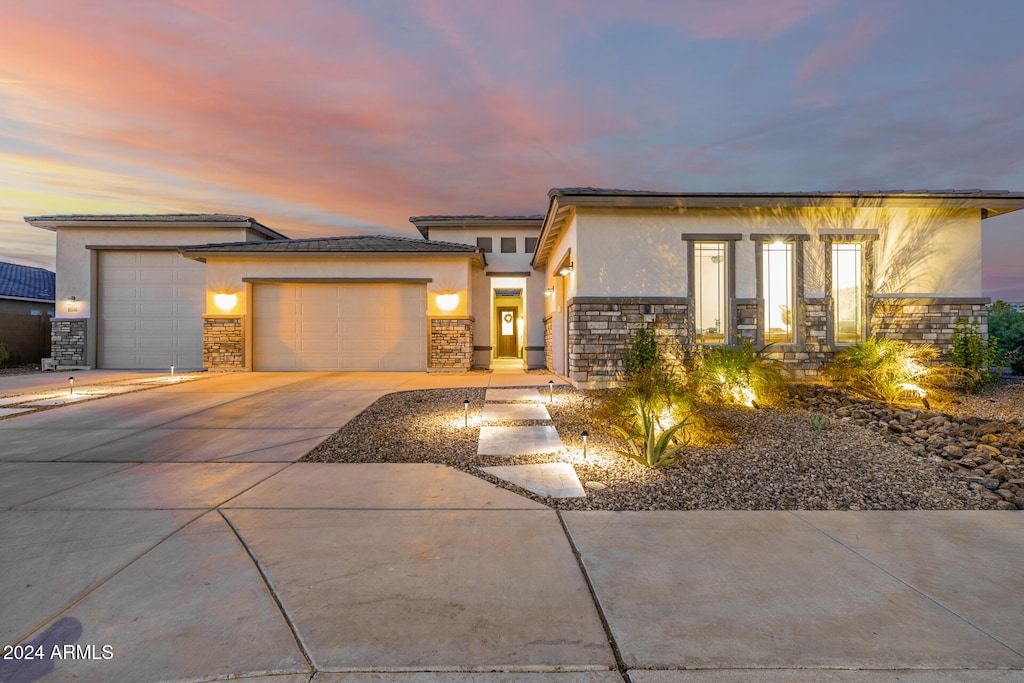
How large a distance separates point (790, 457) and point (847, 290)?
6947 millimetres

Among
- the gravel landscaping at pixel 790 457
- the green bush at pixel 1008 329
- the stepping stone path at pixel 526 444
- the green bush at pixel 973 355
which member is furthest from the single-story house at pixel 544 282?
the green bush at pixel 1008 329

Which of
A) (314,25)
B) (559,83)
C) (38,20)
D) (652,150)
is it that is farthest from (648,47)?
(38,20)

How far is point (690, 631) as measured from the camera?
2.06m

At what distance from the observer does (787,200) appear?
30.8 ft

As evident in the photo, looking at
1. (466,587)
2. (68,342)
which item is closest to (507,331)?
(68,342)

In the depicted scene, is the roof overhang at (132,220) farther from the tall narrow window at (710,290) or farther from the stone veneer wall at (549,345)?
the tall narrow window at (710,290)

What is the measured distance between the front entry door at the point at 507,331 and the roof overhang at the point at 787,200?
13.5 meters

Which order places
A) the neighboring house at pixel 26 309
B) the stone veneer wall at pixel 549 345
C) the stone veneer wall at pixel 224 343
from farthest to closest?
1. the neighboring house at pixel 26 309
2. the stone veneer wall at pixel 549 345
3. the stone veneer wall at pixel 224 343

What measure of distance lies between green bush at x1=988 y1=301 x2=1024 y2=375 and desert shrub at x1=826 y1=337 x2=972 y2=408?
4027 millimetres

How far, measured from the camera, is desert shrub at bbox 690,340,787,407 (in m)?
7.42

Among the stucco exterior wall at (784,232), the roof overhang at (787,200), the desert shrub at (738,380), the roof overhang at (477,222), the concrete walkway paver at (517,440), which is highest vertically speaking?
the roof overhang at (477,222)

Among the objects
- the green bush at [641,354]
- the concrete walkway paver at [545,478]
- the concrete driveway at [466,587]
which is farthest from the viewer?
the green bush at [641,354]

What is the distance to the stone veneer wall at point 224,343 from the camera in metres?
13.5

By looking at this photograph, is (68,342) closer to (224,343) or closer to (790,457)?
(224,343)
